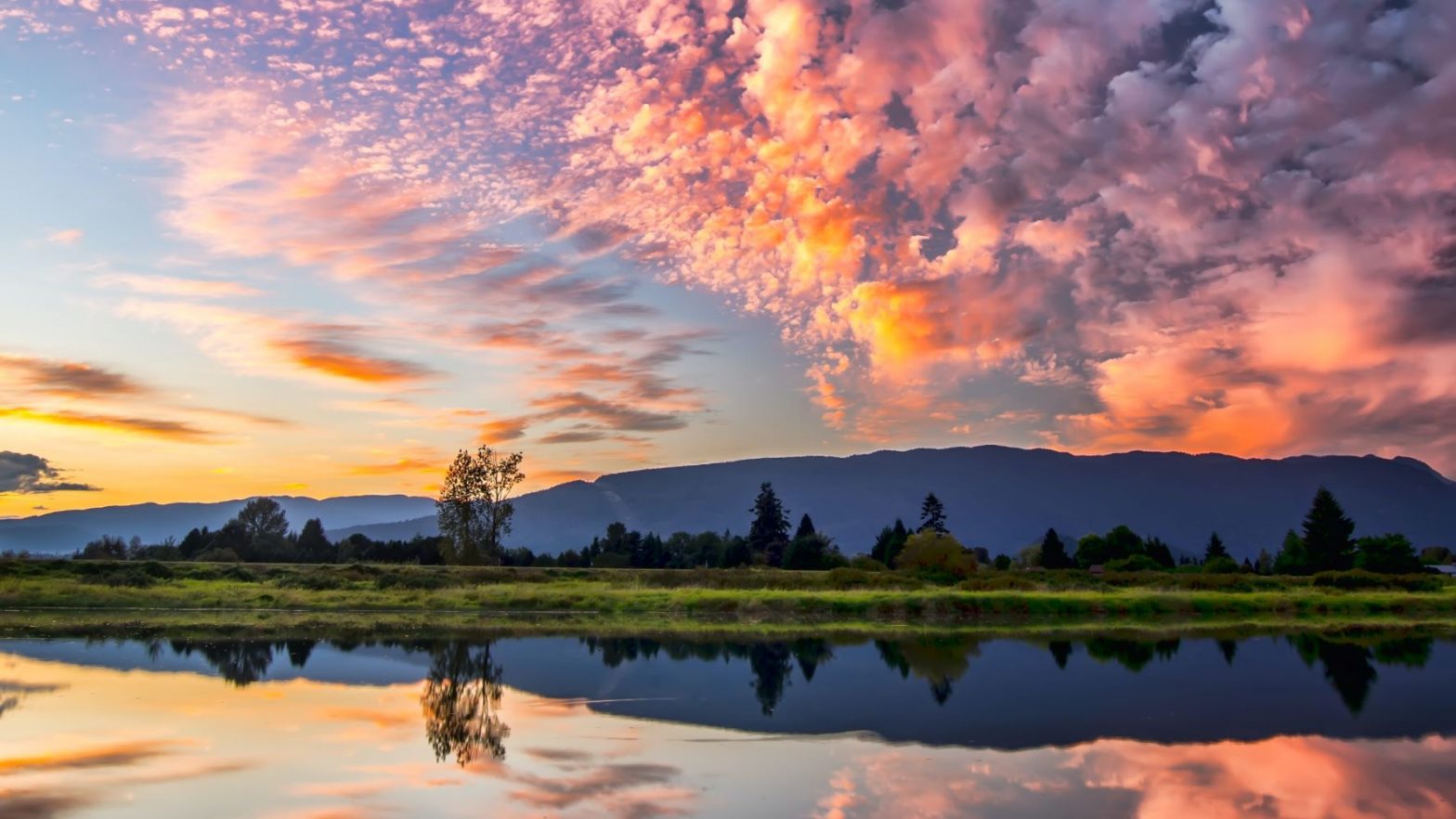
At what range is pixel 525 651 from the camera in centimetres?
2761

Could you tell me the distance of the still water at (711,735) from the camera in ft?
35.8

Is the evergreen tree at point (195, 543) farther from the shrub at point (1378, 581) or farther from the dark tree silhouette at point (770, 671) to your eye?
the shrub at point (1378, 581)

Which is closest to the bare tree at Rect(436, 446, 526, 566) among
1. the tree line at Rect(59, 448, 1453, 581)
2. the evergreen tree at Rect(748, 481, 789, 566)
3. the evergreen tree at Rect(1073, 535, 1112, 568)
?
the tree line at Rect(59, 448, 1453, 581)

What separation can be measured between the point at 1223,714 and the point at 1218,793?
23.2 feet

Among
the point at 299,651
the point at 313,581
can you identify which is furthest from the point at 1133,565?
the point at 299,651

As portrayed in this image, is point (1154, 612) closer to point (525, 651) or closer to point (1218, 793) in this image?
point (525, 651)

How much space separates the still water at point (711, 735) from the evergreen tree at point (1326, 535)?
60.1 metres

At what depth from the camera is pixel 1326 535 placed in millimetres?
80625

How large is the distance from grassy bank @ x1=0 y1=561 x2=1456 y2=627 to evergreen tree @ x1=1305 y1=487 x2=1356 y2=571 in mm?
16388

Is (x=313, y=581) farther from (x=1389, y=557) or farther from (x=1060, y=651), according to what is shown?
(x=1389, y=557)

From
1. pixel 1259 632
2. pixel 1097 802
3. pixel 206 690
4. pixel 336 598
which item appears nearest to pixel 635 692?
pixel 206 690

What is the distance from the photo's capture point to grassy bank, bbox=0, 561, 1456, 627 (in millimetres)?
44344

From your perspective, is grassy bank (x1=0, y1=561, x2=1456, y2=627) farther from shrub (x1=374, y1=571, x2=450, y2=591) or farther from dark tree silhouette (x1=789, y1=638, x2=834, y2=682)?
dark tree silhouette (x1=789, y1=638, x2=834, y2=682)

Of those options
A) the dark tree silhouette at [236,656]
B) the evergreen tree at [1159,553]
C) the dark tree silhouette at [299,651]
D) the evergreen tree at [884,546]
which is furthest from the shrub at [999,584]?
the dark tree silhouette at [236,656]
